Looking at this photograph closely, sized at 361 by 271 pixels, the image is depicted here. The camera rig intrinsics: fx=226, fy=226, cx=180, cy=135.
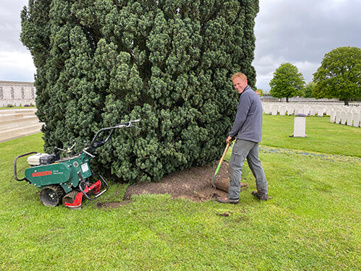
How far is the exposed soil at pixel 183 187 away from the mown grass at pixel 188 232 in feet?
0.63

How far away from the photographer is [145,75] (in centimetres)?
446

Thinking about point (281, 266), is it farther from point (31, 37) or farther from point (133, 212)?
point (31, 37)

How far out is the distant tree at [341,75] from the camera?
41.5 metres

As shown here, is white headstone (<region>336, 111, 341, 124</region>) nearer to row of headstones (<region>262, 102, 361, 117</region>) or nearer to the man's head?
row of headstones (<region>262, 102, 361, 117</region>)

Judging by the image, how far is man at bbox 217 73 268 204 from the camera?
380 centimetres

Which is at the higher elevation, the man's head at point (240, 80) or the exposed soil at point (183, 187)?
the man's head at point (240, 80)

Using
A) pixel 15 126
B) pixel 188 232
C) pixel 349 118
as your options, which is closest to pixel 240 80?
pixel 188 232

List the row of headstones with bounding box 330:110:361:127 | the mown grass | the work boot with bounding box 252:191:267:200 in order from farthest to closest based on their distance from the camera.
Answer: the row of headstones with bounding box 330:110:361:127 < the work boot with bounding box 252:191:267:200 < the mown grass

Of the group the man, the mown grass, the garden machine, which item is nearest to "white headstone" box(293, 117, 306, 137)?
the mown grass

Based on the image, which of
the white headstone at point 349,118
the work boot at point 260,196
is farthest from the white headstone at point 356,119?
the work boot at point 260,196

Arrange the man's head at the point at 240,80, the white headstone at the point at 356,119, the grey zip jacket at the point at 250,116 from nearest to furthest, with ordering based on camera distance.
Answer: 1. the grey zip jacket at the point at 250,116
2. the man's head at the point at 240,80
3. the white headstone at the point at 356,119

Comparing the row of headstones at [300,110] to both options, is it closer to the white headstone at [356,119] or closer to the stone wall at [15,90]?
the white headstone at [356,119]

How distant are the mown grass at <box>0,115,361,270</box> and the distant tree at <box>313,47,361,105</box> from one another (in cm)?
4631

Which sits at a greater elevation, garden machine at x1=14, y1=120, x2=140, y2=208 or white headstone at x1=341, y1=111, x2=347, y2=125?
white headstone at x1=341, y1=111, x2=347, y2=125
